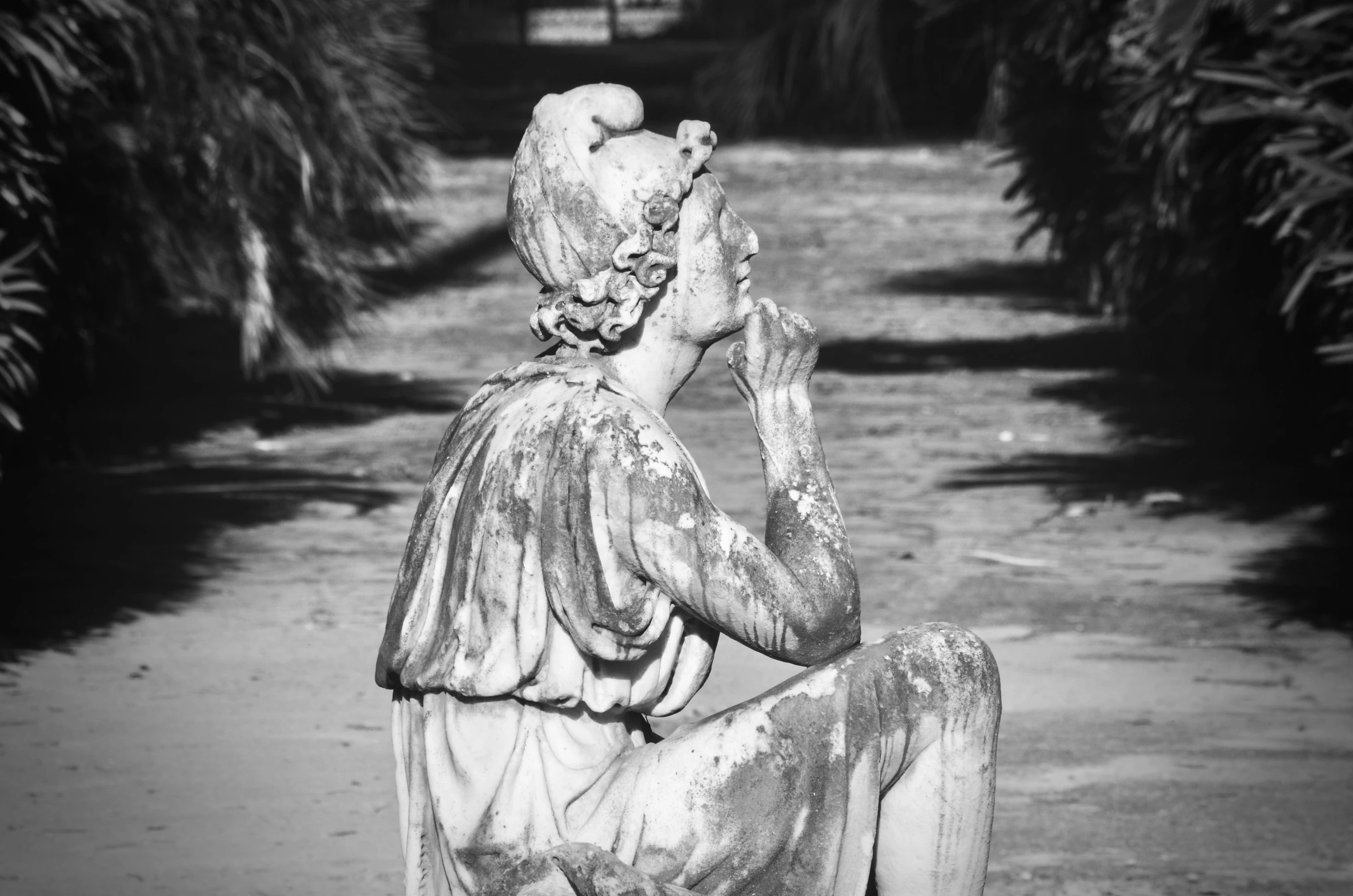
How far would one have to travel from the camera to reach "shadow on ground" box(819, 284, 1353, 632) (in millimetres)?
7945

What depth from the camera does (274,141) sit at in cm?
1039

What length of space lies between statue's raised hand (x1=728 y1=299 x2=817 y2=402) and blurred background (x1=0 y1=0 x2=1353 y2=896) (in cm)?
240

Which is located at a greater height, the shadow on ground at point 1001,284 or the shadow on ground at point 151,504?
the shadow on ground at point 151,504

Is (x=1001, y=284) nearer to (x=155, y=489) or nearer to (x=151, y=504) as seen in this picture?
(x=155, y=489)

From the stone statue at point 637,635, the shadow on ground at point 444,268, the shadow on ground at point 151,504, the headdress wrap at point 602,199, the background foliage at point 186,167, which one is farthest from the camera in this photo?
the shadow on ground at point 444,268

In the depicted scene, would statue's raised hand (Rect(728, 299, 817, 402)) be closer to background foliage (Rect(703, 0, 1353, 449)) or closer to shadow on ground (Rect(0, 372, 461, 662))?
background foliage (Rect(703, 0, 1353, 449))

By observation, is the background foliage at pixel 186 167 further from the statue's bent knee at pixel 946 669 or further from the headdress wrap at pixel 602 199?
the statue's bent knee at pixel 946 669

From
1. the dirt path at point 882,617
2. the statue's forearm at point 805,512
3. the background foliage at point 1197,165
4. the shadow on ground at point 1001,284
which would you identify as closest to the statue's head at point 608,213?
the statue's forearm at point 805,512

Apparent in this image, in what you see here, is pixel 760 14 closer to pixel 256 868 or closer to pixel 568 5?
pixel 568 5

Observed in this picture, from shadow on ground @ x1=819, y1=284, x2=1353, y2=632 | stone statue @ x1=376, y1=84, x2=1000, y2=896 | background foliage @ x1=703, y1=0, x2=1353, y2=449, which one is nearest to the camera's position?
stone statue @ x1=376, y1=84, x2=1000, y2=896

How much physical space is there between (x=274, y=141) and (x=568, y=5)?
1073 inches

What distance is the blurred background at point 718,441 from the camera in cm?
564

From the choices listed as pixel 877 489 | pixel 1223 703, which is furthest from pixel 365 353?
pixel 1223 703

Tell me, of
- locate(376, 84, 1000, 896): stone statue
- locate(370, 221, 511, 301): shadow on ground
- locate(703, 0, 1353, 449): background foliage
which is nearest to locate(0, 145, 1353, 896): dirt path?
locate(703, 0, 1353, 449): background foliage
